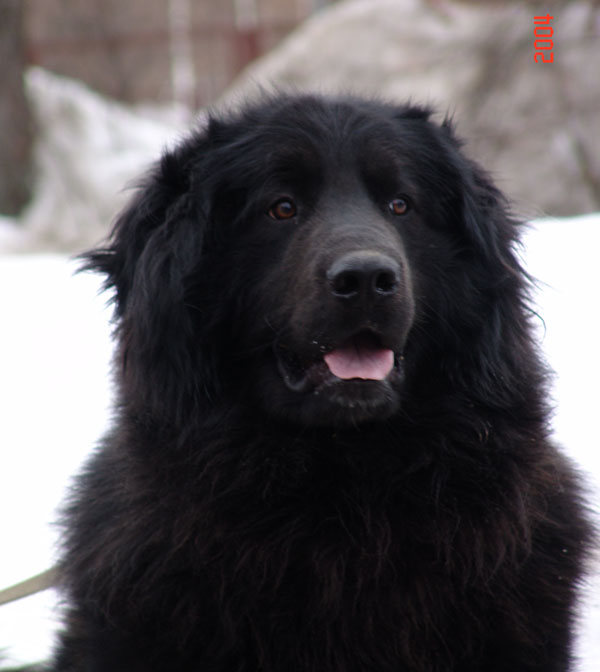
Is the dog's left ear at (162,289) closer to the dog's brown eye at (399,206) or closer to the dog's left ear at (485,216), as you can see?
the dog's brown eye at (399,206)

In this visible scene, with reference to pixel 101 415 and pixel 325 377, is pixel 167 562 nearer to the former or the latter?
pixel 325 377

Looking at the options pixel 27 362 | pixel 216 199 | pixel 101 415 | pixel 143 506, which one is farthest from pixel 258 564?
pixel 27 362

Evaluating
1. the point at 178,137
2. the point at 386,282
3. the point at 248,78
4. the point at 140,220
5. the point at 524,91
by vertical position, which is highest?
the point at 248,78

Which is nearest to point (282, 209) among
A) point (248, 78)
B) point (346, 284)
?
point (346, 284)

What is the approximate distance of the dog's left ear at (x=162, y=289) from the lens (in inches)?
119

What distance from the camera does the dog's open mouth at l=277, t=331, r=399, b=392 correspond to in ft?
9.45

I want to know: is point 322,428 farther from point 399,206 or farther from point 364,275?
point 399,206

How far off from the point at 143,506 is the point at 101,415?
6.23 feet

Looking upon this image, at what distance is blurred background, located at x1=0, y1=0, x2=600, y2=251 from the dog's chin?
4.22 feet

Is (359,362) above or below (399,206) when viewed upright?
below

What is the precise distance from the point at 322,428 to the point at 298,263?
0.50 metres

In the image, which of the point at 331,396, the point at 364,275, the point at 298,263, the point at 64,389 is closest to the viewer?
the point at 364,275

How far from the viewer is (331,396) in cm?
286

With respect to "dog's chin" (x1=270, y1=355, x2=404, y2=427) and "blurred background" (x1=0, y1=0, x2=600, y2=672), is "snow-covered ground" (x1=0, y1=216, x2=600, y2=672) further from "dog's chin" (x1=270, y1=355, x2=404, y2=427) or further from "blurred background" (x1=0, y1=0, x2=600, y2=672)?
"dog's chin" (x1=270, y1=355, x2=404, y2=427)
